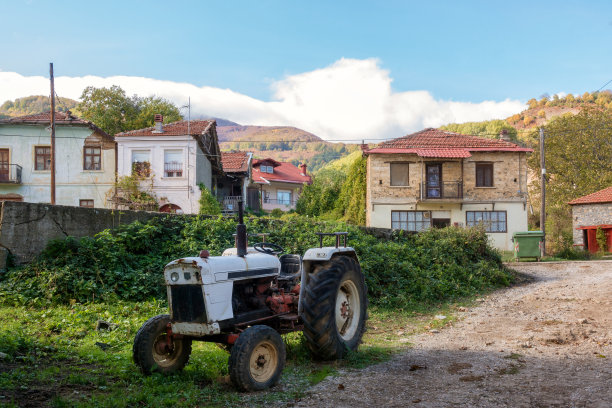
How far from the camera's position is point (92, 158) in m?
26.7

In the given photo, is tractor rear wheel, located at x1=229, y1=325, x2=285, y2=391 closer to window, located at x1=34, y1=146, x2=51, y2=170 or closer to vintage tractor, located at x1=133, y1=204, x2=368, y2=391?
vintage tractor, located at x1=133, y1=204, x2=368, y2=391

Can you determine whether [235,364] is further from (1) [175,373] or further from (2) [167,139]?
(2) [167,139]

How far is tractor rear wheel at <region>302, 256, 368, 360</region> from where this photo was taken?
5.79m

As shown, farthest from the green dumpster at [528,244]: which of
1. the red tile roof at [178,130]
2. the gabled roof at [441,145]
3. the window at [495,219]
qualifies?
the red tile roof at [178,130]

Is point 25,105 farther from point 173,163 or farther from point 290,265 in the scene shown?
point 290,265

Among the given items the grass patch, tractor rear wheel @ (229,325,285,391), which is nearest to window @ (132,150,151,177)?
the grass patch

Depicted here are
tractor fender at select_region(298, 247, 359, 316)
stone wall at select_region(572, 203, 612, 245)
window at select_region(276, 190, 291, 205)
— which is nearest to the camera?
tractor fender at select_region(298, 247, 359, 316)

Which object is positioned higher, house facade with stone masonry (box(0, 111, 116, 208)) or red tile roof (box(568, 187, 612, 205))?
house facade with stone masonry (box(0, 111, 116, 208))

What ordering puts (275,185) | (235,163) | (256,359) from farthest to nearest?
(275,185) < (235,163) < (256,359)

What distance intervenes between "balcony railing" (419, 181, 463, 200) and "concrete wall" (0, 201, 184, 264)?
19708mm

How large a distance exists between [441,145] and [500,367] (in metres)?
23.5

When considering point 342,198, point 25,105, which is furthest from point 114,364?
point 25,105

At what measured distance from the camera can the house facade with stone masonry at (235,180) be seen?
36.8 meters

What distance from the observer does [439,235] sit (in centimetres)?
1498
